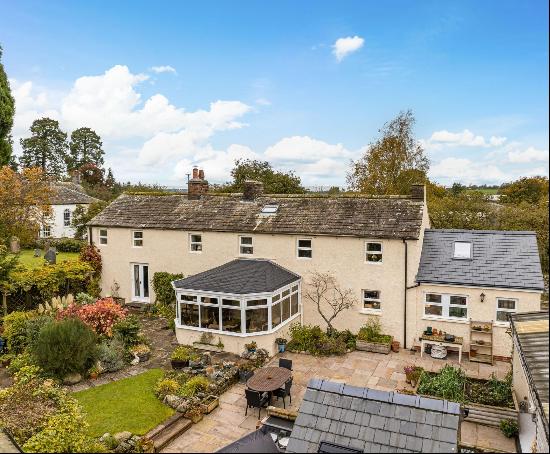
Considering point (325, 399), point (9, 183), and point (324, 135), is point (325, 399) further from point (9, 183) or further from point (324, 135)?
point (9, 183)

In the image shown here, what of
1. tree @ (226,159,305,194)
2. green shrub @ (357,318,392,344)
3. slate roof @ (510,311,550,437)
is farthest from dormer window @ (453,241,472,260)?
tree @ (226,159,305,194)

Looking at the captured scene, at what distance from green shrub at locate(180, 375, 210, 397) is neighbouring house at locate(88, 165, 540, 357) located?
3.82 m

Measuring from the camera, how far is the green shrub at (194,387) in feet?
46.0

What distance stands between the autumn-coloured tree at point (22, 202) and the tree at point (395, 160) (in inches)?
1127

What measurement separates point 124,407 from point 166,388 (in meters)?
1.43

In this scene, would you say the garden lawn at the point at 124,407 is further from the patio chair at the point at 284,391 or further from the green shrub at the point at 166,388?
the patio chair at the point at 284,391

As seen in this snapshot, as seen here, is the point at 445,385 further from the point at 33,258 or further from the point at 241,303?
the point at 33,258

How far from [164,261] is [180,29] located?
13163mm

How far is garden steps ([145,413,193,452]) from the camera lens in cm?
1160

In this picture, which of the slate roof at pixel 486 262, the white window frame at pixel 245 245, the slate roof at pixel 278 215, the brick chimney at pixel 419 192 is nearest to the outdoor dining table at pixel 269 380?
the slate roof at pixel 278 215

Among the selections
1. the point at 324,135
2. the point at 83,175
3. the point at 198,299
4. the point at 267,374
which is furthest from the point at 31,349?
the point at 83,175

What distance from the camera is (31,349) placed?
16516 mm

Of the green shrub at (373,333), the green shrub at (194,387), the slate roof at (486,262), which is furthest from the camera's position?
the green shrub at (373,333)

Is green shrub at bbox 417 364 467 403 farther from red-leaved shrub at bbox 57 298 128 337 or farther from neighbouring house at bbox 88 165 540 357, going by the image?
red-leaved shrub at bbox 57 298 128 337
